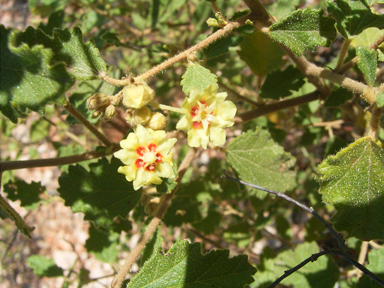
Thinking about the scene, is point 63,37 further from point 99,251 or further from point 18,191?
point 99,251

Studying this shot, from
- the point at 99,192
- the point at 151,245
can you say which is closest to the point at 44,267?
the point at 99,192

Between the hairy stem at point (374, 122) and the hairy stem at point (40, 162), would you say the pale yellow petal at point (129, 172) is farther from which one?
the hairy stem at point (374, 122)

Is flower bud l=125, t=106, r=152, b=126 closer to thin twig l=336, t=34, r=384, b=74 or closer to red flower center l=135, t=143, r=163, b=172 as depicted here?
red flower center l=135, t=143, r=163, b=172

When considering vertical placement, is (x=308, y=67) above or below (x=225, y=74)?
above

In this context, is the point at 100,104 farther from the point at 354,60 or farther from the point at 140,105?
the point at 354,60

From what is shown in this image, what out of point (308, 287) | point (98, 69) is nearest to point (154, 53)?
point (98, 69)

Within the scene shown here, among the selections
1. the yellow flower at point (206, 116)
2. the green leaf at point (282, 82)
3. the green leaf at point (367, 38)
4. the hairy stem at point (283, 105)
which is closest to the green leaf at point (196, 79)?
the yellow flower at point (206, 116)

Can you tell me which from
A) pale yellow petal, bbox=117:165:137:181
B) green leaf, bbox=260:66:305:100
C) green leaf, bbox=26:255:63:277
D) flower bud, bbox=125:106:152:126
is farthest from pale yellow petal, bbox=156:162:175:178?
green leaf, bbox=26:255:63:277
